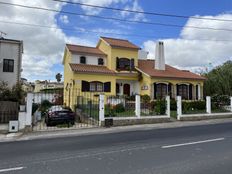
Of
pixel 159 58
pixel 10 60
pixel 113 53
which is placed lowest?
pixel 10 60

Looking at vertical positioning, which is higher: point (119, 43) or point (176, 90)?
point (119, 43)

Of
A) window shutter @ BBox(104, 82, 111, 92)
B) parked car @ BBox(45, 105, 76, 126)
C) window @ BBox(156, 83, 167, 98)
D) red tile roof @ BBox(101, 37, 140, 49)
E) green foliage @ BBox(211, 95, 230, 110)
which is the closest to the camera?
parked car @ BBox(45, 105, 76, 126)

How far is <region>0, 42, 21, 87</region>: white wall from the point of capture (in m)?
25.2

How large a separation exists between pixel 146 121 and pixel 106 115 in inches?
128

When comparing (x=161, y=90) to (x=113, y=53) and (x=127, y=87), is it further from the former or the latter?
(x=113, y=53)

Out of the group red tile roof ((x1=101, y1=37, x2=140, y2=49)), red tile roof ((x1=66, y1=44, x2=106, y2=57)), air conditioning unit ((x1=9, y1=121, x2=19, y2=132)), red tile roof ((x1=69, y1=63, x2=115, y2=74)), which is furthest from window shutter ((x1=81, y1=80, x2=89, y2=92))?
air conditioning unit ((x1=9, y1=121, x2=19, y2=132))

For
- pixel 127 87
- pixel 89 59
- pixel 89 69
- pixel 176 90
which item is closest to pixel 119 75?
pixel 127 87

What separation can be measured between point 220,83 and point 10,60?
1160 inches

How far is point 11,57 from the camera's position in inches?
1008

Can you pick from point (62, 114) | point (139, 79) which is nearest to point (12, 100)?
point (62, 114)

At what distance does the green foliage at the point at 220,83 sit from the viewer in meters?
34.9

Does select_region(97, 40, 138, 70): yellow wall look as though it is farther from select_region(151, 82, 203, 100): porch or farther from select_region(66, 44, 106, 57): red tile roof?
select_region(151, 82, 203, 100): porch

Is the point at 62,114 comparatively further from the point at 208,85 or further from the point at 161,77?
the point at 208,85

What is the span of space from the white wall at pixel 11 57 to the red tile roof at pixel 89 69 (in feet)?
19.4
